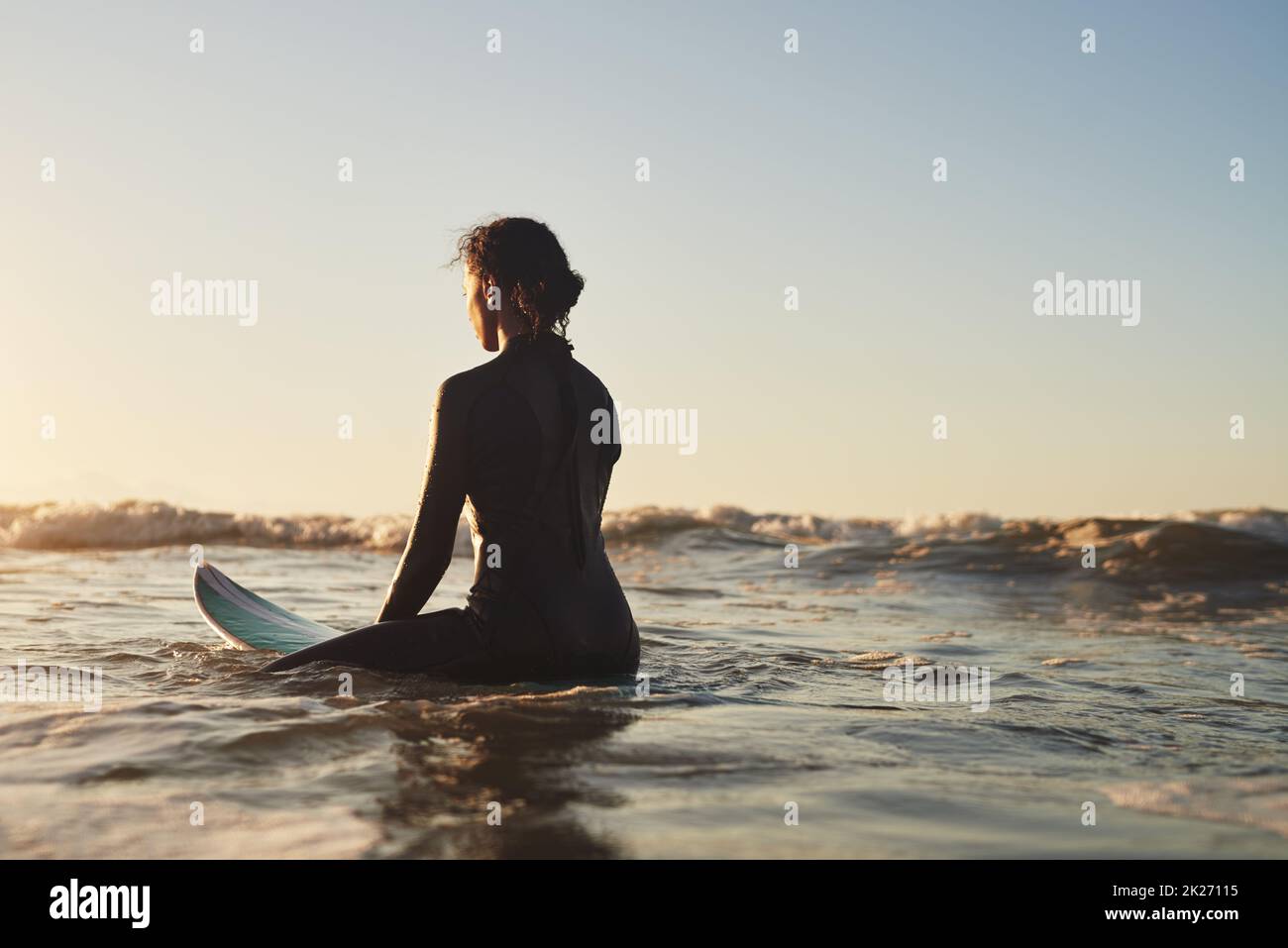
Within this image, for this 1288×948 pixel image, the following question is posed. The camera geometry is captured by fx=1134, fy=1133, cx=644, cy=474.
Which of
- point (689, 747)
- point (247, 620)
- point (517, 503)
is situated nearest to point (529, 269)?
point (517, 503)

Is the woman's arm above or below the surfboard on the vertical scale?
above

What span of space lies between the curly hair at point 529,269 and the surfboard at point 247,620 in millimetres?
2286

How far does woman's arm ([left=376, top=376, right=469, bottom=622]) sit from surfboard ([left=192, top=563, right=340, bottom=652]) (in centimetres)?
147

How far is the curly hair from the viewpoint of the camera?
474 cm

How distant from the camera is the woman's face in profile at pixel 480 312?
190 inches

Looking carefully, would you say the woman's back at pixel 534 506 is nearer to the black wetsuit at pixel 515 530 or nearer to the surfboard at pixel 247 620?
the black wetsuit at pixel 515 530

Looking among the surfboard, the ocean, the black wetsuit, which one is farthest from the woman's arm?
the surfboard

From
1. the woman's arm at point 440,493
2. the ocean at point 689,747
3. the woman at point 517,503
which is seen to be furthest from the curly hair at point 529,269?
the ocean at point 689,747

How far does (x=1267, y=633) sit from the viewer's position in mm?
8898

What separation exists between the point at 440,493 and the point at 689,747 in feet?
5.04

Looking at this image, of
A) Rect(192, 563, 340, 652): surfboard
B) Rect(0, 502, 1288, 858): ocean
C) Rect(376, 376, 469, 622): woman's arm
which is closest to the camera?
Rect(0, 502, 1288, 858): ocean

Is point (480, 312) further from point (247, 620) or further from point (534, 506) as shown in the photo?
point (247, 620)

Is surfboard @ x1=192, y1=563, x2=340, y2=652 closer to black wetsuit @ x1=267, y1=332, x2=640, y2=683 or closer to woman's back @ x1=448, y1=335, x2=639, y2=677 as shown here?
black wetsuit @ x1=267, y1=332, x2=640, y2=683
